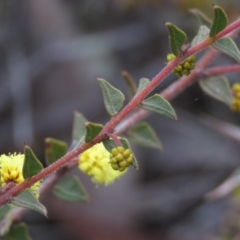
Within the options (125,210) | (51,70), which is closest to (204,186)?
(125,210)

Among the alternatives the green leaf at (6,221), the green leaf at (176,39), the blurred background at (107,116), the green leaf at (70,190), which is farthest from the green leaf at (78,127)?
the blurred background at (107,116)

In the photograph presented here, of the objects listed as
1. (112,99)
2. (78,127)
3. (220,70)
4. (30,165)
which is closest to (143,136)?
(78,127)

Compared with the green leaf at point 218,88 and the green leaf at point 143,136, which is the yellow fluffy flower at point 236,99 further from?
the green leaf at point 143,136

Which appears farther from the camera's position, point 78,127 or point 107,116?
point 107,116

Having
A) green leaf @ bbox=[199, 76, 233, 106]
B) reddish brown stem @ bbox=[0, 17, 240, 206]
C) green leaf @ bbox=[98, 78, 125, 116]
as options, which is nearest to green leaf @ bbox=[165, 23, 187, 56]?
reddish brown stem @ bbox=[0, 17, 240, 206]

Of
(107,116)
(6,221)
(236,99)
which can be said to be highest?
(6,221)

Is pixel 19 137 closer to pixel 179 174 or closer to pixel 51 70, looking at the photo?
pixel 51 70

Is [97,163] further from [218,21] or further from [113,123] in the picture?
[218,21]
